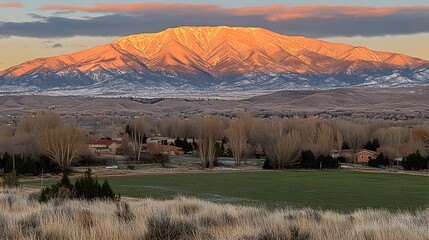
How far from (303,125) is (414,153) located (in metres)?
23.1

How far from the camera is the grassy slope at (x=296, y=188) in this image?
144ft

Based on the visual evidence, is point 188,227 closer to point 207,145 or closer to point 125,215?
point 125,215

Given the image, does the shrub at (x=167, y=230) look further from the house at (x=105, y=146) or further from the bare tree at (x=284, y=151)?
the house at (x=105, y=146)

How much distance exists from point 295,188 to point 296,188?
4.6 inches

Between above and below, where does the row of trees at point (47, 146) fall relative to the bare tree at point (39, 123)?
below

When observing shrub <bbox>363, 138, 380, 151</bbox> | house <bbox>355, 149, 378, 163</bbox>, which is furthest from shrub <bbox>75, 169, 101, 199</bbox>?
shrub <bbox>363, 138, 380, 151</bbox>

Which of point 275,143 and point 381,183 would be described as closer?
point 381,183

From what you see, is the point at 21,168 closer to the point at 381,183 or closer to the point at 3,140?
the point at 3,140

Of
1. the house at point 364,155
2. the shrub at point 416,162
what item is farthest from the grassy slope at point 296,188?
the house at point 364,155

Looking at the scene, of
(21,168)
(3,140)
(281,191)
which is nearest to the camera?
(281,191)

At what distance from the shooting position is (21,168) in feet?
232

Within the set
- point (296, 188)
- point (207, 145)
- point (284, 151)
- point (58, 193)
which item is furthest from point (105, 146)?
point (58, 193)

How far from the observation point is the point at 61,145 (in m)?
78.3

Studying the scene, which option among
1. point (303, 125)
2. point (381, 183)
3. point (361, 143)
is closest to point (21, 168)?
point (381, 183)
